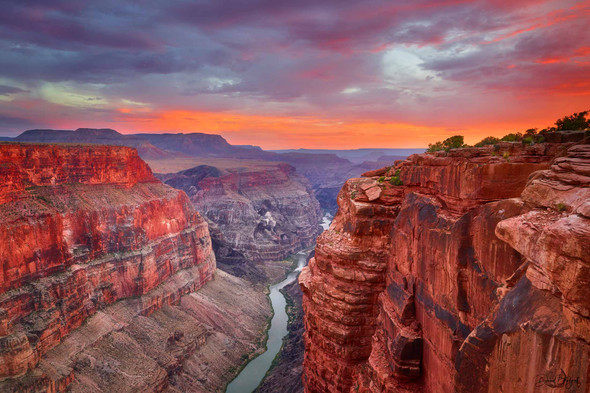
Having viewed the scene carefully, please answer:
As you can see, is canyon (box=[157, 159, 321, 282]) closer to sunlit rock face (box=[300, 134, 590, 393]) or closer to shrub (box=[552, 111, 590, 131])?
sunlit rock face (box=[300, 134, 590, 393])

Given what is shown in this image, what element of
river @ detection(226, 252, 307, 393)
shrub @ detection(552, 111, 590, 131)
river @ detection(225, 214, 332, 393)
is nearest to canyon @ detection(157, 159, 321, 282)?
river @ detection(225, 214, 332, 393)

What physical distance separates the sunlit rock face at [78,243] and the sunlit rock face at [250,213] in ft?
83.2

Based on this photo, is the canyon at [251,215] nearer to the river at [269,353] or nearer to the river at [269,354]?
the river at [269,353]

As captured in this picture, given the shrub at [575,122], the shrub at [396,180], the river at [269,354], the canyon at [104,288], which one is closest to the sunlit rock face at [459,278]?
the shrub at [396,180]

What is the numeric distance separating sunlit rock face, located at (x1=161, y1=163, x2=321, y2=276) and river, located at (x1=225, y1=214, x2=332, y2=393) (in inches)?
579

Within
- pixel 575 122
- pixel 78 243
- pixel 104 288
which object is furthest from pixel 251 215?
pixel 575 122

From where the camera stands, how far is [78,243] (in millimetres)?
43156

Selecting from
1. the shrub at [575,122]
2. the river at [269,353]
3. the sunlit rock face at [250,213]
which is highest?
the shrub at [575,122]

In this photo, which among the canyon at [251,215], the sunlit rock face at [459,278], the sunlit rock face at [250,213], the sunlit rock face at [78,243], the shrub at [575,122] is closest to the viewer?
the sunlit rock face at [459,278]

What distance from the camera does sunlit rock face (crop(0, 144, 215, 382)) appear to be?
34.1 meters

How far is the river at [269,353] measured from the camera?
1742 inches

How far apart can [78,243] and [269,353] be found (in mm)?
30527

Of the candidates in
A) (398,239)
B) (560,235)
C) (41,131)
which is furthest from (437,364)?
(41,131)

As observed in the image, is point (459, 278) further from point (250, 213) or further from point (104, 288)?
point (250, 213)
